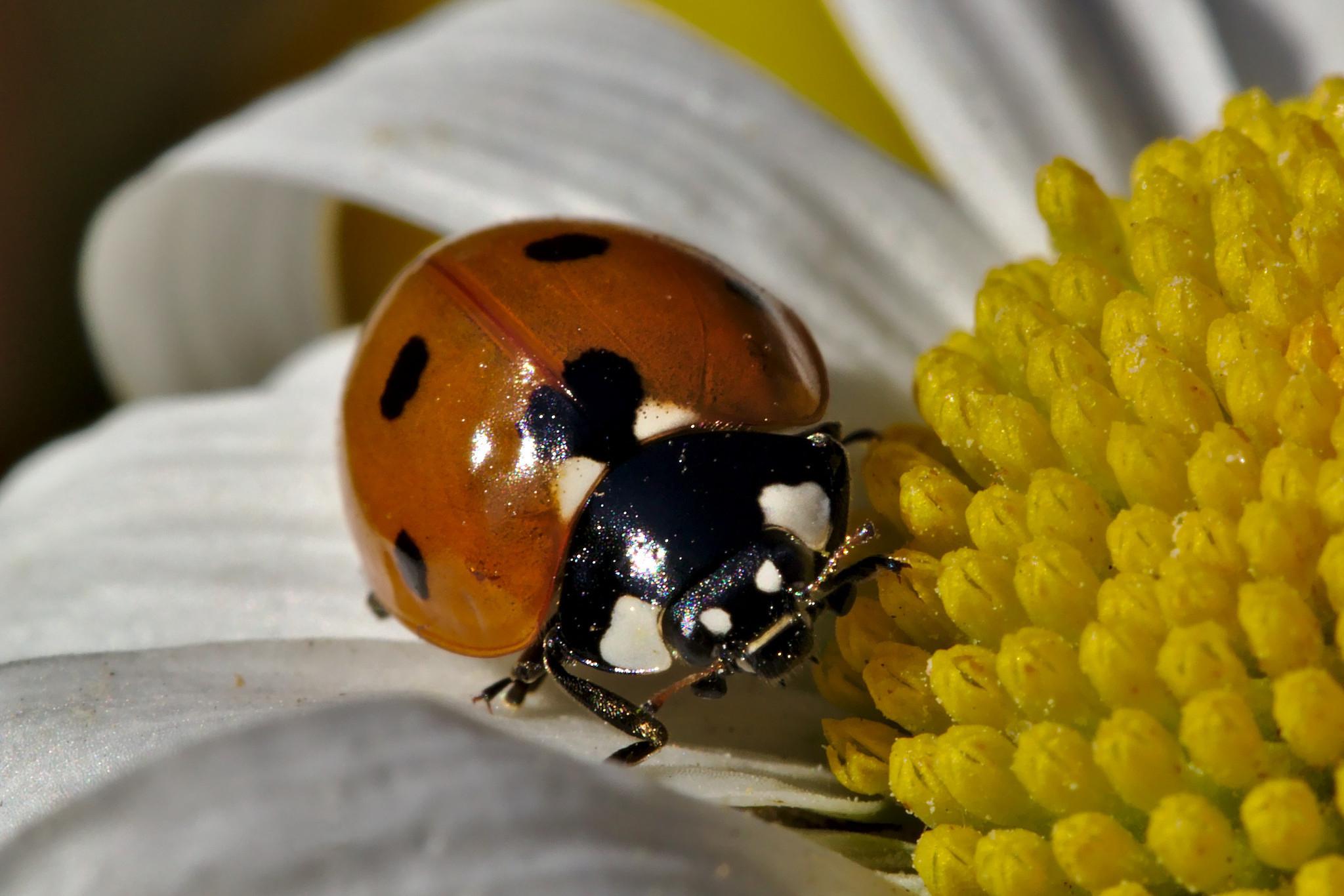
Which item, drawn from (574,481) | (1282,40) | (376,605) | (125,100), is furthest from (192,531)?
(125,100)

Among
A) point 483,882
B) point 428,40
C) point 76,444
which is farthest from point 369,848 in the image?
point 428,40

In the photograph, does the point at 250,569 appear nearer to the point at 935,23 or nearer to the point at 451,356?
the point at 451,356

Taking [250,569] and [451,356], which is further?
[250,569]

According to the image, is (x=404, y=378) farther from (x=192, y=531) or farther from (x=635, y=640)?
(x=192, y=531)

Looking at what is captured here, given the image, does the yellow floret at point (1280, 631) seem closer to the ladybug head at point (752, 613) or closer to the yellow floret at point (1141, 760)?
the yellow floret at point (1141, 760)

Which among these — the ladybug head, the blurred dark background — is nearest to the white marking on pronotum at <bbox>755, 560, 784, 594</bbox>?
the ladybug head

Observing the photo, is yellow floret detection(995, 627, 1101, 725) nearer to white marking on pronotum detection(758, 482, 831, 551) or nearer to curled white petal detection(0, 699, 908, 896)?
white marking on pronotum detection(758, 482, 831, 551)
